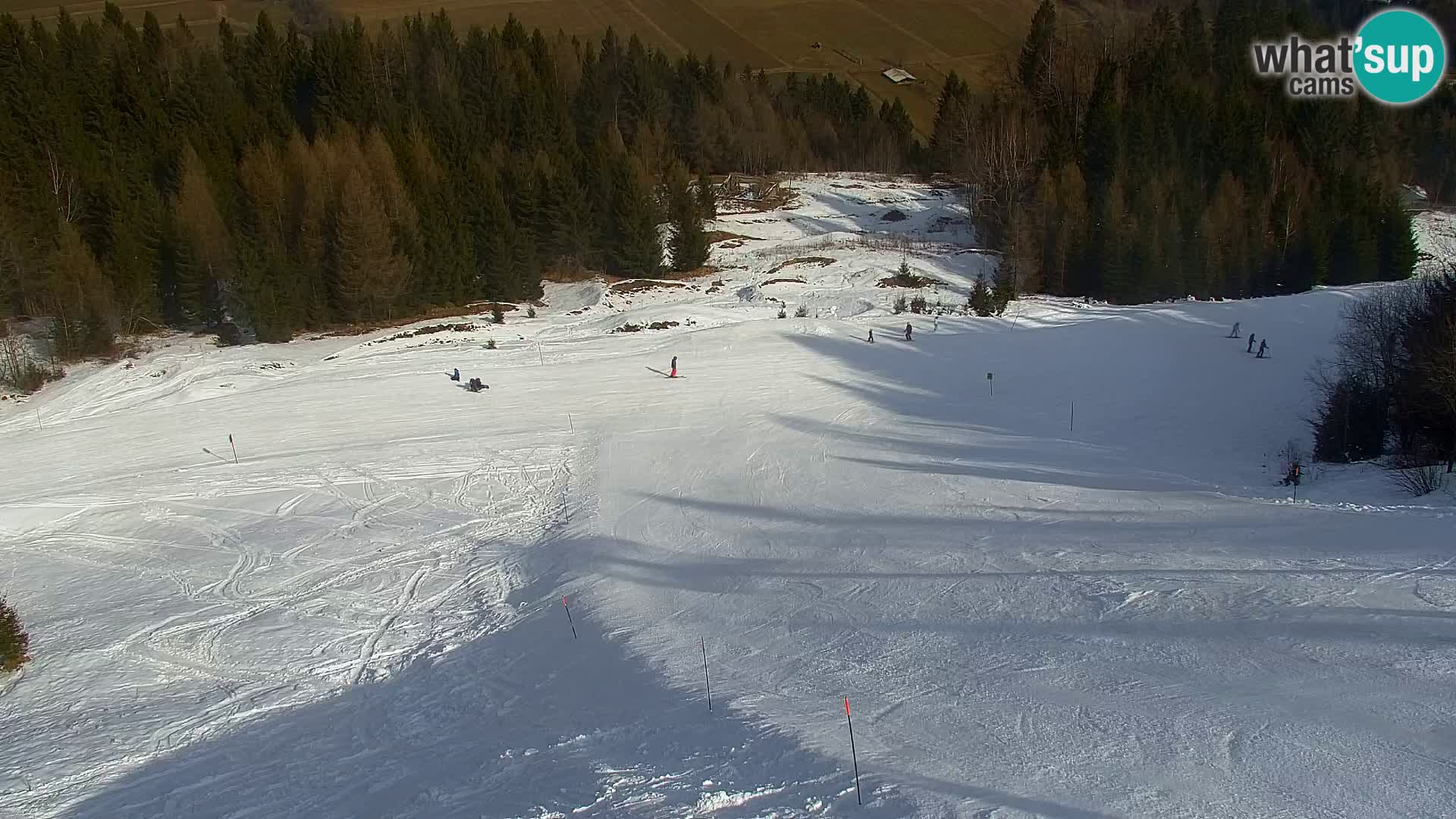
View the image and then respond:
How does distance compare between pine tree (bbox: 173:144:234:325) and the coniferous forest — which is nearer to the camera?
pine tree (bbox: 173:144:234:325)

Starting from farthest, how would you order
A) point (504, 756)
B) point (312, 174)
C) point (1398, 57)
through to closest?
point (1398, 57)
point (312, 174)
point (504, 756)

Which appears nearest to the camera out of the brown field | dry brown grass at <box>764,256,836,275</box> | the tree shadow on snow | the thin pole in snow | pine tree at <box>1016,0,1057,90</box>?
the tree shadow on snow

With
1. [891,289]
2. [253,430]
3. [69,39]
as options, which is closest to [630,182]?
[891,289]

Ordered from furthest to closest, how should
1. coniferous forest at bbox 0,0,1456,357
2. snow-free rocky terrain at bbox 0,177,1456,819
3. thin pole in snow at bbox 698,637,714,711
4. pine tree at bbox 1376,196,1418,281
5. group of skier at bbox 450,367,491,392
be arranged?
pine tree at bbox 1376,196,1418,281 → coniferous forest at bbox 0,0,1456,357 → group of skier at bbox 450,367,491,392 → thin pole in snow at bbox 698,637,714,711 → snow-free rocky terrain at bbox 0,177,1456,819

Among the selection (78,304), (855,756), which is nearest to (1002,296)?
(855,756)

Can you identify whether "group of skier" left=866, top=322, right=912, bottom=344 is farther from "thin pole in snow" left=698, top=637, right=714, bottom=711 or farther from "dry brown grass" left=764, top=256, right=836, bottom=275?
"thin pole in snow" left=698, top=637, right=714, bottom=711

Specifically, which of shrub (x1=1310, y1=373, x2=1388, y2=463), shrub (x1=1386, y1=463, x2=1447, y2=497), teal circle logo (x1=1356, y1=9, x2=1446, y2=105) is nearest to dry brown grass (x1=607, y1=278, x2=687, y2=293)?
shrub (x1=1310, y1=373, x2=1388, y2=463)

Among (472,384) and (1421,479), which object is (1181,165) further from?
(472,384)

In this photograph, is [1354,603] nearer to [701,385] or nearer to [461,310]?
[701,385]
